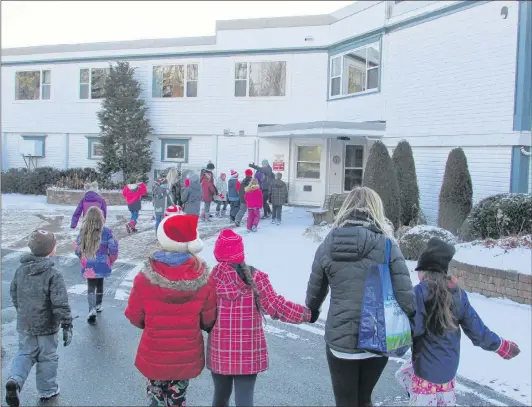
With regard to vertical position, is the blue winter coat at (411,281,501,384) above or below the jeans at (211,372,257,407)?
above

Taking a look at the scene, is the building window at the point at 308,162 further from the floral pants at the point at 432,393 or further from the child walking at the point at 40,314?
the floral pants at the point at 432,393

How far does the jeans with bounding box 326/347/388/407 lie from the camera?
3703 mm

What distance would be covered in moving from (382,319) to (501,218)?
6983 mm

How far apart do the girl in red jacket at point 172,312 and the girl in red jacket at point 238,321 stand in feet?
0.33

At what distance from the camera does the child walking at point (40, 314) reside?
4820 mm

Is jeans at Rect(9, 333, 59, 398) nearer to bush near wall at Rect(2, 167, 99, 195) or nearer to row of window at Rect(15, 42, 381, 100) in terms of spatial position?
row of window at Rect(15, 42, 381, 100)

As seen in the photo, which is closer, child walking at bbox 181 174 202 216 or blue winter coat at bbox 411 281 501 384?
blue winter coat at bbox 411 281 501 384

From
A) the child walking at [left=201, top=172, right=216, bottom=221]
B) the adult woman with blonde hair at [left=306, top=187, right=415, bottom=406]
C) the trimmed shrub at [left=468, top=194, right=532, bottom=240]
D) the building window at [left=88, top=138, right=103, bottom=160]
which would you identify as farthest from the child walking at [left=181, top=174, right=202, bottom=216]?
the building window at [left=88, top=138, right=103, bottom=160]

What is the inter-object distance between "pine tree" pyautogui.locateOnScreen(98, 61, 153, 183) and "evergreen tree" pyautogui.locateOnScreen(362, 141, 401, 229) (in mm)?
12585

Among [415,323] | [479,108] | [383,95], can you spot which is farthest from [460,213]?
[415,323]

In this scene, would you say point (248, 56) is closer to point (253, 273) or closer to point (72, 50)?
point (72, 50)

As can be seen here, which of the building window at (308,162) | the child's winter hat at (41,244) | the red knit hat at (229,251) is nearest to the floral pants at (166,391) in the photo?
the red knit hat at (229,251)

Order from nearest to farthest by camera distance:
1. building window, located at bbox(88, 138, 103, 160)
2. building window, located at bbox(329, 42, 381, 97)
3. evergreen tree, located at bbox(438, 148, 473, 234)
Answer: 1. evergreen tree, located at bbox(438, 148, 473, 234)
2. building window, located at bbox(329, 42, 381, 97)
3. building window, located at bbox(88, 138, 103, 160)

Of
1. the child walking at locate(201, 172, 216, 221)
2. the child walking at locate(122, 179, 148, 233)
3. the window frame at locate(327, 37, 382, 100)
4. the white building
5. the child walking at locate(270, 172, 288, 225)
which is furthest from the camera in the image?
the window frame at locate(327, 37, 382, 100)
